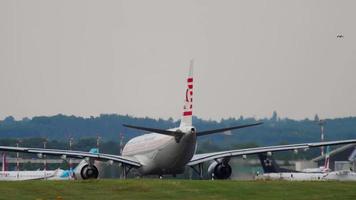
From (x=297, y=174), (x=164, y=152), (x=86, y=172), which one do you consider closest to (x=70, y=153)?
(x=86, y=172)

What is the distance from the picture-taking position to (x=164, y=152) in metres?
85.4

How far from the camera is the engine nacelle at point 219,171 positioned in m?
88.7

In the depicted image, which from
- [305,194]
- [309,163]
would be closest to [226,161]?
[305,194]

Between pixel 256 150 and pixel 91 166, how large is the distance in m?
14.1

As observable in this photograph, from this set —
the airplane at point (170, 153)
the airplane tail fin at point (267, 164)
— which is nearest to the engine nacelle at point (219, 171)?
the airplane at point (170, 153)

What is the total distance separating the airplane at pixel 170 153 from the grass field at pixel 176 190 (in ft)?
65.3

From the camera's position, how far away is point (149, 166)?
291 ft

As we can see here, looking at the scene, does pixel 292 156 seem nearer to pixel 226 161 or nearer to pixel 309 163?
pixel 309 163

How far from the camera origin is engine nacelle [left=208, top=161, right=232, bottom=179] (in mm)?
88688

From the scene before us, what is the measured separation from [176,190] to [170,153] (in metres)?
30.1

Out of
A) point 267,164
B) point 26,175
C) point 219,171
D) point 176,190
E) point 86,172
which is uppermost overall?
point 267,164

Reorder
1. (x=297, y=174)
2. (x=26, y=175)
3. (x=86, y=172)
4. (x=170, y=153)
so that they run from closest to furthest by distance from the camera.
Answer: (x=86, y=172), (x=170, y=153), (x=297, y=174), (x=26, y=175)

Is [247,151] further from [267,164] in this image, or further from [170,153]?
[267,164]

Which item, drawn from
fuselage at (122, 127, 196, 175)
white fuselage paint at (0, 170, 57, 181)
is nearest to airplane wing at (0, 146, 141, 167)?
fuselage at (122, 127, 196, 175)
